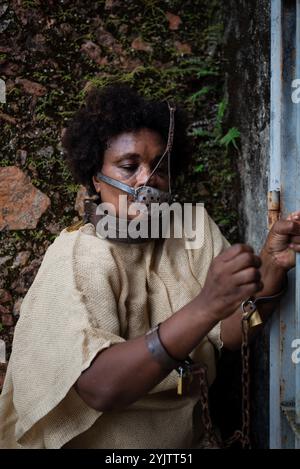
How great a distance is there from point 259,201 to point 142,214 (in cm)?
65

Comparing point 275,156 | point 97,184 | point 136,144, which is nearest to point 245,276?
point 275,156

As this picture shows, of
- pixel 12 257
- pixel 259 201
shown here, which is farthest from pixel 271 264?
pixel 12 257

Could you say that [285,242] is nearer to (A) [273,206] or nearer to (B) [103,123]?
(A) [273,206]

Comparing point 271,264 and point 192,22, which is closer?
point 271,264

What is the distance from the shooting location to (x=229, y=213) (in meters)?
3.11

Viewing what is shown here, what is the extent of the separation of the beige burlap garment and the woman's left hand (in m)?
0.43

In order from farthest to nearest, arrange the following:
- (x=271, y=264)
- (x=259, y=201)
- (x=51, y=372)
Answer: (x=259, y=201) < (x=271, y=264) < (x=51, y=372)

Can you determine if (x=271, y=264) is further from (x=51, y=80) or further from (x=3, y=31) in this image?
(x=3, y=31)

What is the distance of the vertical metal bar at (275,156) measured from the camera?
6.70 ft

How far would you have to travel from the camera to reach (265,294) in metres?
2.15

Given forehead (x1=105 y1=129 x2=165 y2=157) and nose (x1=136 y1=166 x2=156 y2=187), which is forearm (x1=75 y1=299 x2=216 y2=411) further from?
forehead (x1=105 y1=129 x2=165 y2=157)

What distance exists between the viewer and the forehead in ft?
7.44

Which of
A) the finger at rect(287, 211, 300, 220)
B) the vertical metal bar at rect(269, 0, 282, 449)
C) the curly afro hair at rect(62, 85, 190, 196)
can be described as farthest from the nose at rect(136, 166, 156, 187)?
the finger at rect(287, 211, 300, 220)

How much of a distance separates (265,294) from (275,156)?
58cm
